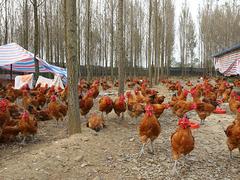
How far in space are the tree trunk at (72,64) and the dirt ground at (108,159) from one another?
345 mm

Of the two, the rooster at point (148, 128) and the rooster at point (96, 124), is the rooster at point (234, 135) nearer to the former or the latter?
the rooster at point (148, 128)

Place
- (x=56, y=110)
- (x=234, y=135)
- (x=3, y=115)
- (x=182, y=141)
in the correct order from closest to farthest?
(x=182, y=141)
(x=234, y=135)
(x=3, y=115)
(x=56, y=110)

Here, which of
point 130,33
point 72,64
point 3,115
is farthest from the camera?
point 130,33

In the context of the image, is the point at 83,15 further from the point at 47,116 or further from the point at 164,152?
the point at 164,152

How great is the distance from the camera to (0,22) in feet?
87.4

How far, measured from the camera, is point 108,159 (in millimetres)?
6031

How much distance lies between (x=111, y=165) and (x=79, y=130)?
68.0 inches

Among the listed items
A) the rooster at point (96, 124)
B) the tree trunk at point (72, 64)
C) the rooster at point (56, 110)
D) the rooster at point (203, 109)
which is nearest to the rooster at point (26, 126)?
the tree trunk at point (72, 64)

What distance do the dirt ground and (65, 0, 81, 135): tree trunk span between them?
1.13 ft

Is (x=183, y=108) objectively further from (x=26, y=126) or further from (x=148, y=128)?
(x=26, y=126)

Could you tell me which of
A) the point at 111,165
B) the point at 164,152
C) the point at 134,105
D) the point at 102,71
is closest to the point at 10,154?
the point at 111,165

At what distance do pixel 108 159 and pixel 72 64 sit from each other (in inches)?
90.6

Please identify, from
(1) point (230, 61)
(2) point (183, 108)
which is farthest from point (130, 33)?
(2) point (183, 108)

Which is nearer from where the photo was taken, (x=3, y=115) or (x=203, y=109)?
(x=3, y=115)
